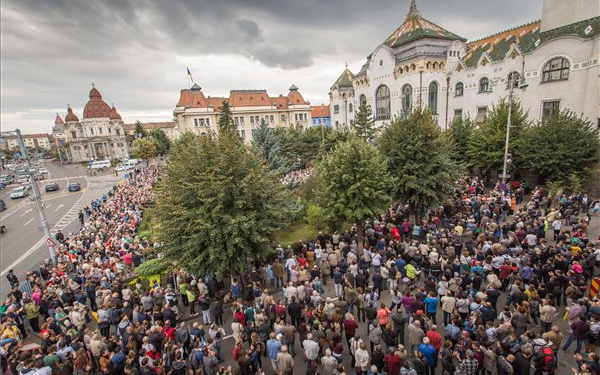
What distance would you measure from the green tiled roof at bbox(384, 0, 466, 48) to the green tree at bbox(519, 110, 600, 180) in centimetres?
2323

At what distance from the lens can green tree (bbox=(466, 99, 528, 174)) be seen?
2330 cm

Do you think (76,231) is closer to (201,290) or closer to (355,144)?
(201,290)

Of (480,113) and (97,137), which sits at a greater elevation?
(97,137)

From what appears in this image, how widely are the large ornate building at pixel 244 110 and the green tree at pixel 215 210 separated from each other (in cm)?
5678

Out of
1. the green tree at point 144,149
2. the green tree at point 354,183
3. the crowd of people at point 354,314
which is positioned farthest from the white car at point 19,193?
the green tree at point 354,183

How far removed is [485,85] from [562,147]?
58.4 feet

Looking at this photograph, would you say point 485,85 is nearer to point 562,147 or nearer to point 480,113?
point 480,113

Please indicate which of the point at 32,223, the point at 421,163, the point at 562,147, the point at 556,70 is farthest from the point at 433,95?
the point at 32,223

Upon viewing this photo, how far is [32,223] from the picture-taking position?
3173 cm

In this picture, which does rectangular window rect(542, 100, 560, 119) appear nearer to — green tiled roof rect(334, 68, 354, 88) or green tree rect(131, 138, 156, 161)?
green tiled roof rect(334, 68, 354, 88)

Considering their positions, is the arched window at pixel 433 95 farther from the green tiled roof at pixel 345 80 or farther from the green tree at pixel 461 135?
the green tiled roof at pixel 345 80

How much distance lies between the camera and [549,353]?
6699 mm

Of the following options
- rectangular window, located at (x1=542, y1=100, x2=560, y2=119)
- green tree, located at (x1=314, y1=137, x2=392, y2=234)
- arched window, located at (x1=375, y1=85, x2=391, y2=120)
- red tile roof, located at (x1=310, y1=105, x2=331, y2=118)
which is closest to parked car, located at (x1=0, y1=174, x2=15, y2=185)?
arched window, located at (x1=375, y1=85, x2=391, y2=120)

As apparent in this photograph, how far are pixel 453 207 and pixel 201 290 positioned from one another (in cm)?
1541
